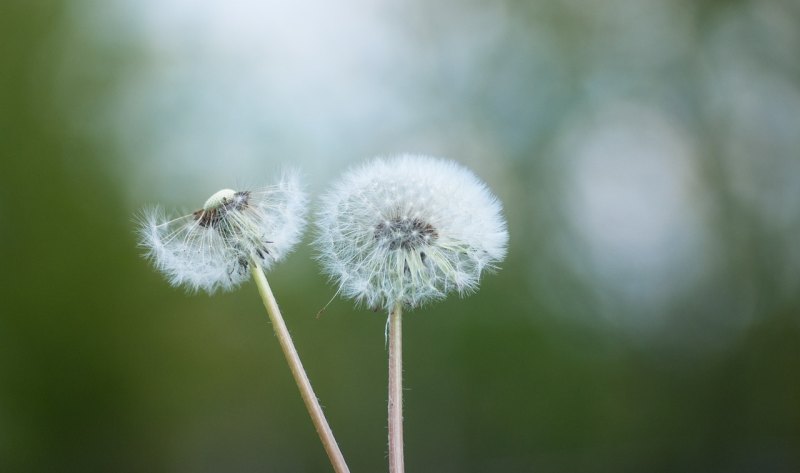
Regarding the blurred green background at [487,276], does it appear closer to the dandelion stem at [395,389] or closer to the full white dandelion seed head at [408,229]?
the full white dandelion seed head at [408,229]

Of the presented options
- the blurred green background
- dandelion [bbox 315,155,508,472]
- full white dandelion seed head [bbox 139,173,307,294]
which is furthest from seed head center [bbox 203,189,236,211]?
the blurred green background

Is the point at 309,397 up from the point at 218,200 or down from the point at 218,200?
down

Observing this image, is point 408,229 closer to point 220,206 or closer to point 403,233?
point 403,233

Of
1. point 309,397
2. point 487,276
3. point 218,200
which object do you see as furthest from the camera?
point 487,276

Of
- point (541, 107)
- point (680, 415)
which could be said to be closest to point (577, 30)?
point (541, 107)

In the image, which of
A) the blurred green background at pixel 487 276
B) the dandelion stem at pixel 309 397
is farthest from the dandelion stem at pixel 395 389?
the blurred green background at pixel 487 276

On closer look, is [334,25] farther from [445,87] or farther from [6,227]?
[6,227]

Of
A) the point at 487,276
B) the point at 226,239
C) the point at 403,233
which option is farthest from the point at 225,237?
the point at 487,276

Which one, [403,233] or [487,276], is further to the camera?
[487,276]
